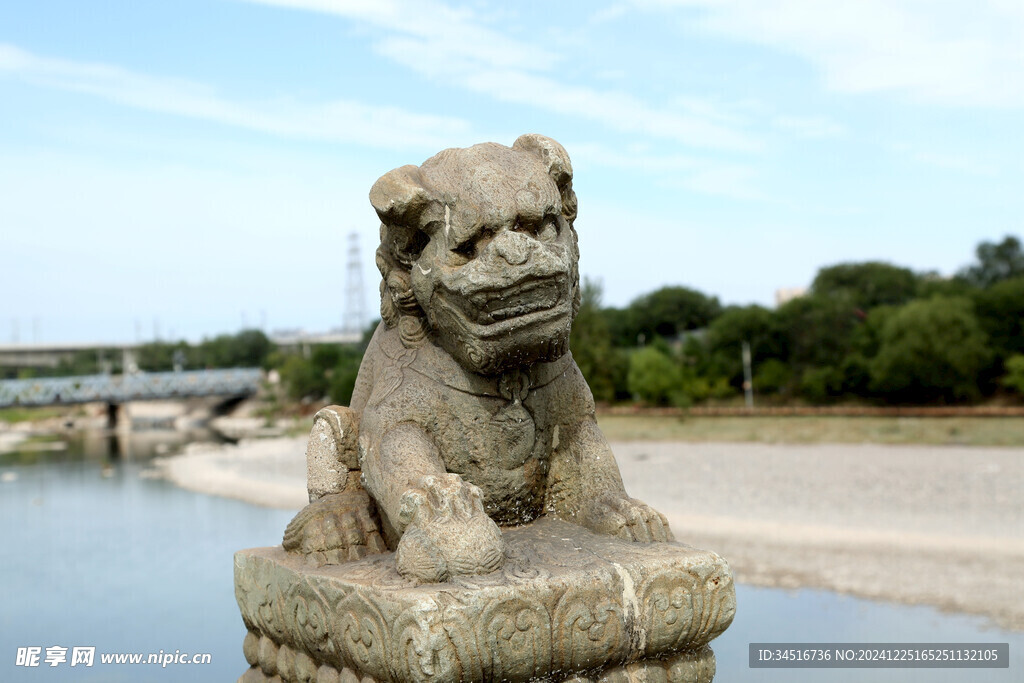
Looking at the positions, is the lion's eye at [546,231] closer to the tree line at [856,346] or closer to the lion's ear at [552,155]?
the lion's ear at [552,155]

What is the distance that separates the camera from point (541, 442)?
11.7ft

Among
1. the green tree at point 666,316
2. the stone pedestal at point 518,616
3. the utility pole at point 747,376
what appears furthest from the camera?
the green tree at point 666,316

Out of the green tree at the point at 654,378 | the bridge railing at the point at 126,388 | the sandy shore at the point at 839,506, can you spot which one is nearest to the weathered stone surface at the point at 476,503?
the sandy shore at the point at 839,506

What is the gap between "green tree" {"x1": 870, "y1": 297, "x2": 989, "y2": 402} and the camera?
2705 cm

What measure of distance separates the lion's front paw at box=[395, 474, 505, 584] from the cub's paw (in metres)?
0.43

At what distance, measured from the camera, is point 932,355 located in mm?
27016

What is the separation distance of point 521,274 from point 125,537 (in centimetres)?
1236

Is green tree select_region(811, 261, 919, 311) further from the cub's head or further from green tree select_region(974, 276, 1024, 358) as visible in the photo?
the cub's head

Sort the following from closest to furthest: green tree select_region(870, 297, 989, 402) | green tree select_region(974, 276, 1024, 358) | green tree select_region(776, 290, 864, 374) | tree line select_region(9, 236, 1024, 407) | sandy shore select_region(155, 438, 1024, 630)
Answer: sandy shore select_region(155, 438, 1024, 630)
green tree select_region(870, 297, 989, 402)
tree line select_region(9, 236, 1024, 407)
green tree select_region(974, 276, 1024, 358)
green tree select_region(776, 290, 864, 374)

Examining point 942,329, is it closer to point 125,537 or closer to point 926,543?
point 926,543

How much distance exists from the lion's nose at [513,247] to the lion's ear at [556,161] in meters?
0.39

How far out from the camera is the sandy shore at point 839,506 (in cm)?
952

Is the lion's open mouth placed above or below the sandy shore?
above

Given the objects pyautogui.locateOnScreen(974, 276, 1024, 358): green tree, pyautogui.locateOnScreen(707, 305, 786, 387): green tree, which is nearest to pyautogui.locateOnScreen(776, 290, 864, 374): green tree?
pyautogui.locateOnScreen(707, 305, 786, 387): green tree
